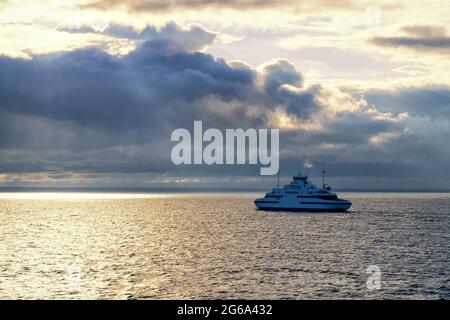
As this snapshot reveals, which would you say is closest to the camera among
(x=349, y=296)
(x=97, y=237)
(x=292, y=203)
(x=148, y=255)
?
(x=349, y=296)

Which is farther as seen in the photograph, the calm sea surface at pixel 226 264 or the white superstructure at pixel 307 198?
the white superstructure at pixel 307 198

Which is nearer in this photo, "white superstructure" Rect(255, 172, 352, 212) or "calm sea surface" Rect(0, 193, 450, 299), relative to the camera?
"calm sea surface" Rect(0, 193, 450, 299)

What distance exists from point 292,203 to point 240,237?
8656 centimetres

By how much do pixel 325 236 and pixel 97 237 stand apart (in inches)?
1926

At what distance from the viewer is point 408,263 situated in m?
73.4

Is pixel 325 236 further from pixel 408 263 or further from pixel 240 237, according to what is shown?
pixel 408 263

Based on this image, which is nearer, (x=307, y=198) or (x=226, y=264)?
(x=226, y=264)

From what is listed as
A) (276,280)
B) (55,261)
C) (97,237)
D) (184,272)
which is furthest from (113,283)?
(97,237)

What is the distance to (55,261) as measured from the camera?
7738 cm
